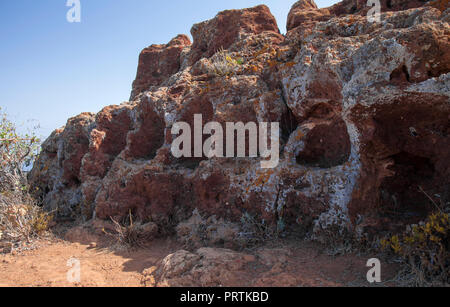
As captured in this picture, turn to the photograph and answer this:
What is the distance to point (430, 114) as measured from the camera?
290cm

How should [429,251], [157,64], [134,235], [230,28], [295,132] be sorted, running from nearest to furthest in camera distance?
1. [429,251]
2. [295,132]
3. [134,235]
4. [230,28]
5. [157,64]

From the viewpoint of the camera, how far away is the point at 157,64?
8406 mm

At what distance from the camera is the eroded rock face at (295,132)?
2.99 metres

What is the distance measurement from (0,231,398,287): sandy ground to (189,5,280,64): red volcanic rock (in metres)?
4.75

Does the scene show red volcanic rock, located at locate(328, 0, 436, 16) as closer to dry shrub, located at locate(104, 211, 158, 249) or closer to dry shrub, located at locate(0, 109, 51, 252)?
dry shrub, located at locate(104, 211, 158, 249)

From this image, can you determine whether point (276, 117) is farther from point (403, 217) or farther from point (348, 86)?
point (403, 217)

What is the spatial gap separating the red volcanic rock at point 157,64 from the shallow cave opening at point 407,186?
20.9ft

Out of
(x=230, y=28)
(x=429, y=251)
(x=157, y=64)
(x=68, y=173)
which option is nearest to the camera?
(x=429, y=251)

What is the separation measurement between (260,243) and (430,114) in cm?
240

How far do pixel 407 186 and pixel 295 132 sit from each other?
1.58 m

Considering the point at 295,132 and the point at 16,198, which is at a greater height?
the point at 295,132

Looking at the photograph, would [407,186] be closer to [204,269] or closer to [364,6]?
[204,269]

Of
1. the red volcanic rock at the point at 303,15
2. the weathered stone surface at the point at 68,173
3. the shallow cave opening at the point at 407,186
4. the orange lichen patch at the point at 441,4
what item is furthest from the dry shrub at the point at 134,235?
the orange lichen patch at the point at 441,4

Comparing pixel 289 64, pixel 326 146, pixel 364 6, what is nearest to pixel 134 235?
pixel 326 146
